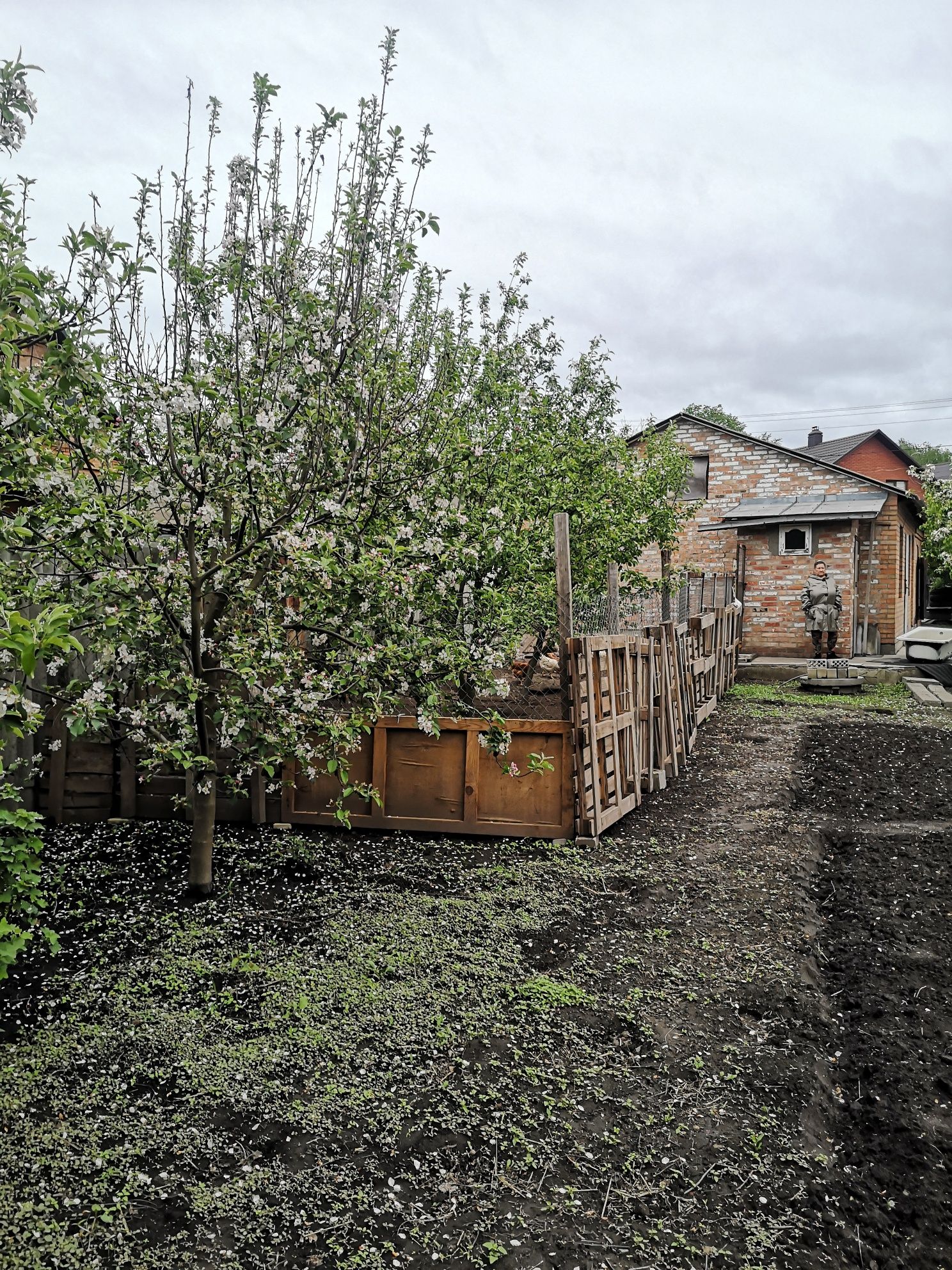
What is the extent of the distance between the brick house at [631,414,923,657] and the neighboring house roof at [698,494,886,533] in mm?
30

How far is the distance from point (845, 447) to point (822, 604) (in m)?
25.7

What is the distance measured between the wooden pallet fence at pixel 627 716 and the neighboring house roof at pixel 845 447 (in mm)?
28322

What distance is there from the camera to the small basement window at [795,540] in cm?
1959

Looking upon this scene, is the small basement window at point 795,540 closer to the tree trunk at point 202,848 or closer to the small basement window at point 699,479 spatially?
the small basement window at point 699,479

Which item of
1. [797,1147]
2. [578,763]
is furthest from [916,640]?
[797,1147]

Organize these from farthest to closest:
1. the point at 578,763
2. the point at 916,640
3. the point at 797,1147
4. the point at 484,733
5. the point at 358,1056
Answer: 1. the point at 916,640
2. the point at 578,763
3. the point at 484,733
4. the point at 358,1056
5. the point at 797,1147

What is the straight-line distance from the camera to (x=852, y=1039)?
3.48 metres

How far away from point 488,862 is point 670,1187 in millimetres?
2790

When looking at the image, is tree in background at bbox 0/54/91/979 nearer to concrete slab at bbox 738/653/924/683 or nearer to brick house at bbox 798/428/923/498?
concrete slab at bbox 738/653/924/683

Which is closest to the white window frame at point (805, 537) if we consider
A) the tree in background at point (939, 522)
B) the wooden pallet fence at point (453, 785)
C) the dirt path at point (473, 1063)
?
the tree in background at point (939, 522)

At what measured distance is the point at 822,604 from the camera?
53.4 ft

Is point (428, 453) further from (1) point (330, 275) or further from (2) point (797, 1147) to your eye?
(2) point (797, 1147)

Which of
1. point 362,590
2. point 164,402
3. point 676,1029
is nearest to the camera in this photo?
point 676,1029

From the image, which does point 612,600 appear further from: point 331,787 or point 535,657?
point 331,787
